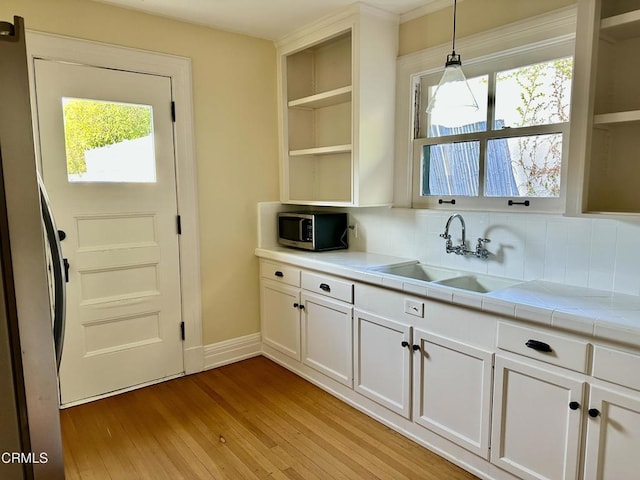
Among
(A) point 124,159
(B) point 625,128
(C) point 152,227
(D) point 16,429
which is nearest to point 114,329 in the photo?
(C) point 152,227

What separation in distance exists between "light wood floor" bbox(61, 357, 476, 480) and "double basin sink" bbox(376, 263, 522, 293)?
3.00 feet

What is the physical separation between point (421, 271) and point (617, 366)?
52.6 inches

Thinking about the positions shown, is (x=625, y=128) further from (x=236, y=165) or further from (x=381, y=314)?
(x=236, y=165)

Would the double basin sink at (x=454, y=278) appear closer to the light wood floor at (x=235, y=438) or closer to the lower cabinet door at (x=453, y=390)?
the lower cabinet door at (x=453, y=390)

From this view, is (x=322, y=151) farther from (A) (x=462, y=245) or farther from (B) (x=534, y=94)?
(B) (x=534, y=94)

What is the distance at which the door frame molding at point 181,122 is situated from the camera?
2547mm

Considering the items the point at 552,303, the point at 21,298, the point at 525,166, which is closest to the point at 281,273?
the point at 525,166

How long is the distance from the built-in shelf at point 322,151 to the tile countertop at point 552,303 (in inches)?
34.3

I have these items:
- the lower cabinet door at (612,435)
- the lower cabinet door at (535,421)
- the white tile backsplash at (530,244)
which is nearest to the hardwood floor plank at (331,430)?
the lower cabinet door at (535,421)

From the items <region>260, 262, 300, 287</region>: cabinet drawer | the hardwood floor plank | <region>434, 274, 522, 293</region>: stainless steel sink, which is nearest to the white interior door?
<region>260, 262, 300, 287</region>: cabinet drawer

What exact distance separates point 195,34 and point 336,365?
250cm

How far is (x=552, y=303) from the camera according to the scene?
1785 mm

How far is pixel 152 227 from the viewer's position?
2.98 meters

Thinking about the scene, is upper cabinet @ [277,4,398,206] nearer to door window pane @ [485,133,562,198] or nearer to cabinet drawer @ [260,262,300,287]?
cabinet drawer @ [260,262,300,287]
